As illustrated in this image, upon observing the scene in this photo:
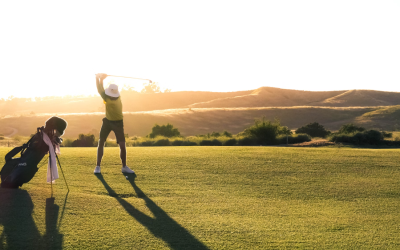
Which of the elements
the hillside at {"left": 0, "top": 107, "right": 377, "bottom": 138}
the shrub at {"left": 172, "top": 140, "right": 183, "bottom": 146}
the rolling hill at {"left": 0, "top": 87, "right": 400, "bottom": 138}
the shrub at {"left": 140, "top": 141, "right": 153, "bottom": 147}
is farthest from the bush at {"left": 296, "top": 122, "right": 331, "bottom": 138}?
the hillside at {"left": 0, "top": 107, "right": 377, "bottom": 138}

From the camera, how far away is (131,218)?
5.23 meters

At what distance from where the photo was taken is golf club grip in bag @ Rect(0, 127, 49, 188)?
606 centimetres

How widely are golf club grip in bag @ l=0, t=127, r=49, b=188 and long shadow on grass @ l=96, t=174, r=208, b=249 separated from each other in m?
1.45

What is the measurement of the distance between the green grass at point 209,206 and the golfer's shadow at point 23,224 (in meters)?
0.01

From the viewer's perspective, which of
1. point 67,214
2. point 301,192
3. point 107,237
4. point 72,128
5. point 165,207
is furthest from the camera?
point 72,128

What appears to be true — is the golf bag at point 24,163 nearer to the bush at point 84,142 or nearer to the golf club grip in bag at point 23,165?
the golf club grip in bag at point 23,165

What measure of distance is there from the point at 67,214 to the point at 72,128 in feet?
187

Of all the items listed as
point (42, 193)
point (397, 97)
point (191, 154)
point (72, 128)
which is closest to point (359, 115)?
point (72, 128)

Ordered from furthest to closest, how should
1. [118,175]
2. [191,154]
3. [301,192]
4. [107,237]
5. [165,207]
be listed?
[191,154]
[118,175]
[301,192]
[165,207]
[107,237]

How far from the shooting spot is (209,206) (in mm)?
6070

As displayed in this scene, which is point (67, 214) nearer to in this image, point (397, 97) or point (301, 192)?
point (301, 192)

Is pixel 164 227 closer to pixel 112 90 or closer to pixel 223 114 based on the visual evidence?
pixel 112 90

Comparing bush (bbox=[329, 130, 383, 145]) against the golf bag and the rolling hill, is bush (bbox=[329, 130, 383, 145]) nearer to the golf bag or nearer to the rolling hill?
the golf bag

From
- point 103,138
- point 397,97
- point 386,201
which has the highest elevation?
point 397,97
